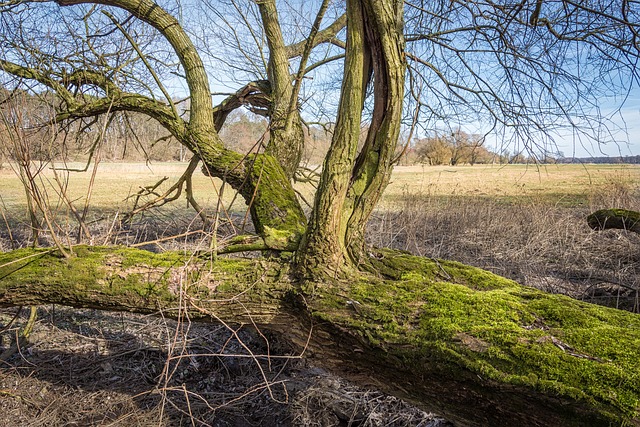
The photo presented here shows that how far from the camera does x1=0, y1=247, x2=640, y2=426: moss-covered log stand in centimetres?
153

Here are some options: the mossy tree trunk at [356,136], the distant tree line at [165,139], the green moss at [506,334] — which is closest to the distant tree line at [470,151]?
the distant tree line at [165,139]

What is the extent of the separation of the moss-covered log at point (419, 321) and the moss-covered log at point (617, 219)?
335 cm

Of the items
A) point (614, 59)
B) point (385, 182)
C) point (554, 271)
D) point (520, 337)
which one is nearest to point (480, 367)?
point (520, 337)

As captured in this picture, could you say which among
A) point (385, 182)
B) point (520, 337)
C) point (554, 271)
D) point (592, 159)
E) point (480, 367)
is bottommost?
point (554, 271)

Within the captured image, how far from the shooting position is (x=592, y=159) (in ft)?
11.1

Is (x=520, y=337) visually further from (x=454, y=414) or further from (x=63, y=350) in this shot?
(x=63, y=350)

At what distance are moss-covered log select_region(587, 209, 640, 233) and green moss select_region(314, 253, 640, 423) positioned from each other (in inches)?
135

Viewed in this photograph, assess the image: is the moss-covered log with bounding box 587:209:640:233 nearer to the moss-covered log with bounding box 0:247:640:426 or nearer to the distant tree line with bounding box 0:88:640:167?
the distant tree line with bounding box 0:88:640:167

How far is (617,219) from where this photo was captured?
16.2ft

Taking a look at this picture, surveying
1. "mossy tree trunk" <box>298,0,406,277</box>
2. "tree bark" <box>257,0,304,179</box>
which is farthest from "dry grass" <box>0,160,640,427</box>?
"tree bark" <box>257,0,304,179</box>

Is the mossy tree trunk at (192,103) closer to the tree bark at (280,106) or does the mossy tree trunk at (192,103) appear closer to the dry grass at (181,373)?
the tree bark at (280,106)

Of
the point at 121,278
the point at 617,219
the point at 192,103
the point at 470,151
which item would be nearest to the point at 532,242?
the point at 617,219

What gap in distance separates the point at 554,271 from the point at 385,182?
477cm

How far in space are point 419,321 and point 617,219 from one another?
4.33 metres
